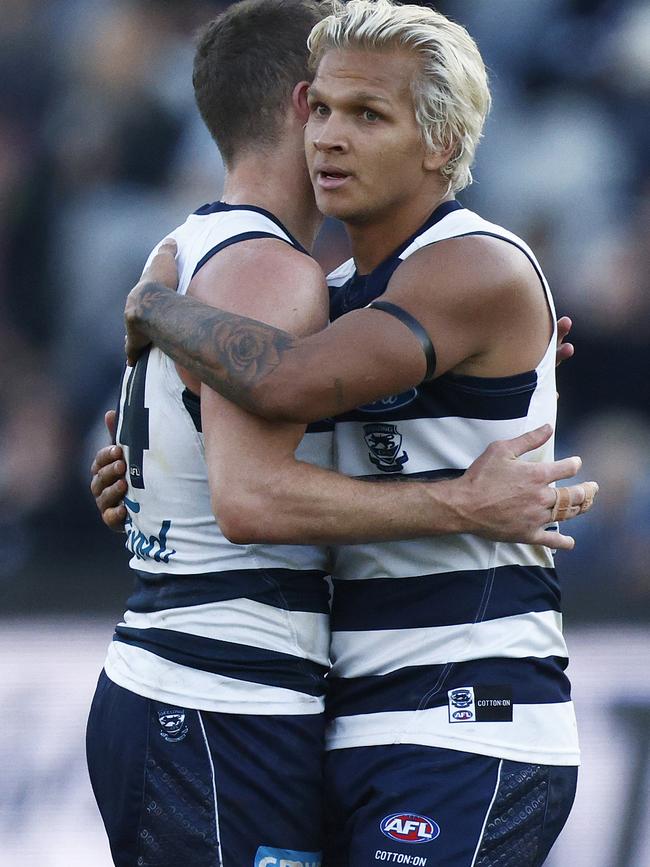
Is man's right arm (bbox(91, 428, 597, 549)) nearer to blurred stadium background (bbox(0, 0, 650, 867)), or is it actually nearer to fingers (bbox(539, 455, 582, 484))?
fingers (bbox(539, 455, 582, 484))

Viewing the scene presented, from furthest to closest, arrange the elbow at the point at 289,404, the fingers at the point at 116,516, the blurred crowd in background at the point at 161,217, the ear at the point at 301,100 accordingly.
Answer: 1. the blurred crowd in background at the point at 161,217
2. the fingers at the point at 116,516
3. the ear at the point at 301,100
4. the elbow at the point at 289,404

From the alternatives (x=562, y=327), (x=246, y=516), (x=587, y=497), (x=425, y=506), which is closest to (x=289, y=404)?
(x=246, y=516)

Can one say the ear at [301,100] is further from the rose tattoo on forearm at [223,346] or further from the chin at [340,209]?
the rose tattoo on forearm at [223,346]

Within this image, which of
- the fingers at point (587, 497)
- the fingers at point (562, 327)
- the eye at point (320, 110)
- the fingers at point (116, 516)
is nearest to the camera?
the fingers at point (587, 497)

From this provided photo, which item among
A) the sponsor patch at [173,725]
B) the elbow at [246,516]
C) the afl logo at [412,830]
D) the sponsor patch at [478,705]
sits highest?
the elbow at [246,516]

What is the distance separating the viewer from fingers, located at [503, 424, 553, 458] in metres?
2.36

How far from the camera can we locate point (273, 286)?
7.65ft

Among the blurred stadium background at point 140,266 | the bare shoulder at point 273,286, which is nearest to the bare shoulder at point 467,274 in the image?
the bare shoulder at point 273,286

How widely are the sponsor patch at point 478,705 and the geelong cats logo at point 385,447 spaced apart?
42cm

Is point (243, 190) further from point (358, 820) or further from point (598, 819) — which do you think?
point (598, 819)

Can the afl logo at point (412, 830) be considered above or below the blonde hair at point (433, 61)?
below

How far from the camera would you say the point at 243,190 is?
2619 millimetres

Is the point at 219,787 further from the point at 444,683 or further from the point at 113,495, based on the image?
the point at 113,495

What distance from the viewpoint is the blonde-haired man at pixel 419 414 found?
7.48 feet
